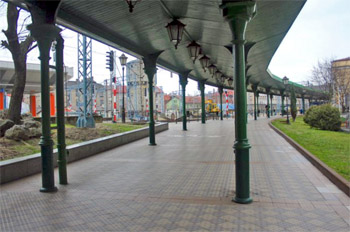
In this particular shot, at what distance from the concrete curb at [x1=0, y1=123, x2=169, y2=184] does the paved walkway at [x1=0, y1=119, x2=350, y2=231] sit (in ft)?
0.96

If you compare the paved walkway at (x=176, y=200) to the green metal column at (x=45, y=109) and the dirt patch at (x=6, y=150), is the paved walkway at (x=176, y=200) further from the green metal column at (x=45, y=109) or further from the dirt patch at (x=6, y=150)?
the dirt patch at (x=6, y=150)

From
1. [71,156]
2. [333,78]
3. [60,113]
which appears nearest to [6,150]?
[71,156]

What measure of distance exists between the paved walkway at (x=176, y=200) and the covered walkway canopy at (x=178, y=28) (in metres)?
0.52

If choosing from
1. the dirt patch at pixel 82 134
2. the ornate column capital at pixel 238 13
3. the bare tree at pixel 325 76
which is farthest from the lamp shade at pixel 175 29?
the bare tree at pixel 325 76

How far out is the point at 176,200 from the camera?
461 centimetres

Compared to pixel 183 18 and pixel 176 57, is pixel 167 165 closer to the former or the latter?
pixel 183 18

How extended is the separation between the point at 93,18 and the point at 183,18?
7.96 feet

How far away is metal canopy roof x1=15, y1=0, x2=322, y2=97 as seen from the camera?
254 inches

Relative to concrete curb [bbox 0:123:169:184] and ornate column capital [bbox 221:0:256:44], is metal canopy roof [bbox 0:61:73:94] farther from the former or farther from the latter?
ornate column capital [bbox 221:0:256:44]

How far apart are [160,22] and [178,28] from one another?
0.83 meters

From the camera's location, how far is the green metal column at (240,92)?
436 cm

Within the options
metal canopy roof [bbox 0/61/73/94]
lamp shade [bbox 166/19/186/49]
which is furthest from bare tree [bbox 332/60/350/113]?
lamp shade [bbox 166/19/186/49]

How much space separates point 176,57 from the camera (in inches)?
511

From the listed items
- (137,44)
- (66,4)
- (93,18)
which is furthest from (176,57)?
(66,4)
